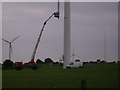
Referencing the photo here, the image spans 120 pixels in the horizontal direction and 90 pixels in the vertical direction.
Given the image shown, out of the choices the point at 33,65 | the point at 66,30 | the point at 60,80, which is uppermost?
the point at 66,30

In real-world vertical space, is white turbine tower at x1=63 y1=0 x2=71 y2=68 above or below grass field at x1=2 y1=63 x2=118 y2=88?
above

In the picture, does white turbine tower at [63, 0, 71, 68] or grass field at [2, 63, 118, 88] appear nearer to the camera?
grass field at [2, 63, 118, 88]

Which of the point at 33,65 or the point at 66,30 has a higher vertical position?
the point at 66,30

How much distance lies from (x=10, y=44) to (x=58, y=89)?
6360 centimetres

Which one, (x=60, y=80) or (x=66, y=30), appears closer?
(x=60, y=80)

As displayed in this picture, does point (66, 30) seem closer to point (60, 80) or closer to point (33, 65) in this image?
point (33, 65)

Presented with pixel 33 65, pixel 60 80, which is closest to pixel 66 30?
pixel 33 65

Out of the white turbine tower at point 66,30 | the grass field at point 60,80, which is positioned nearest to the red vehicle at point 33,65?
the white turbine tower at point 66,30

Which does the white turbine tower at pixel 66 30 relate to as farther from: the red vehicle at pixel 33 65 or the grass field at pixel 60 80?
the grass field at pixel 60 80

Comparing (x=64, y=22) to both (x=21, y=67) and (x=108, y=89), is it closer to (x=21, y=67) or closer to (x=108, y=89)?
(x=21, y=67)

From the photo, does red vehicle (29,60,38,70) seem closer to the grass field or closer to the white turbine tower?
the white turbine tower

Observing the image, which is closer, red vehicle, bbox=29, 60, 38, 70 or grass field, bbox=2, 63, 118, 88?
grass field, bbox=2, 63, 118, 88

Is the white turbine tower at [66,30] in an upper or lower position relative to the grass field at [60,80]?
upper

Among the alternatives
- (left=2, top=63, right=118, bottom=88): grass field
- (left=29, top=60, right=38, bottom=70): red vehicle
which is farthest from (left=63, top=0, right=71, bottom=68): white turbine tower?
(left=2, top=63, right=118, bottom=88): grass field
